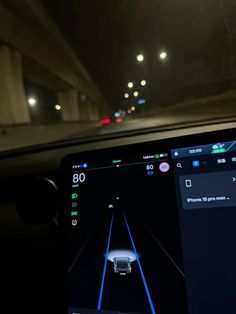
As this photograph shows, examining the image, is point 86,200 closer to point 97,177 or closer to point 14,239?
point 97,177

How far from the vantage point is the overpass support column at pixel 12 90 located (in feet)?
14.1

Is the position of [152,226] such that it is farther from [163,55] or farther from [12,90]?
[12,90]

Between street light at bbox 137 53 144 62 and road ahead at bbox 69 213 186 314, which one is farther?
street light at bbox 137 53 144 62

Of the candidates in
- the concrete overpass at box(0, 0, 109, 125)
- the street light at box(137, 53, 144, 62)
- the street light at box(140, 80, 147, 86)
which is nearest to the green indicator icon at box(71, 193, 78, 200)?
the concrete overpass at box(0, 0, 109, 125)

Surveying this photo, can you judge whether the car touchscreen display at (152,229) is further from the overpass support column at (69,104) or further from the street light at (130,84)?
the overpass support column at (69,104)

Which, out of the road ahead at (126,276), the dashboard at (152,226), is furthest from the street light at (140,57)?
the road ahead at (126,276)

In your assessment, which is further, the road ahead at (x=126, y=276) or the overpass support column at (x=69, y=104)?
the overpass support column at (x=69, y=104)

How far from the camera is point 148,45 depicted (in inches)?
176

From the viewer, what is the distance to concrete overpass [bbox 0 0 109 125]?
446 cm

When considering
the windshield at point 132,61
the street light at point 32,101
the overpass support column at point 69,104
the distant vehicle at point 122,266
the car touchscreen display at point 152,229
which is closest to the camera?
the car touchscreen display at point 152,229

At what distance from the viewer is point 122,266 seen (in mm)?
1281

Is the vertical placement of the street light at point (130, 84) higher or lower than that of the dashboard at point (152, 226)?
higher

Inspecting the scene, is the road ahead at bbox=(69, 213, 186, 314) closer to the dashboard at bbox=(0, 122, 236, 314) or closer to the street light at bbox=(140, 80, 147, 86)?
the dashboard at bbox=(0, 122, 236, 314)

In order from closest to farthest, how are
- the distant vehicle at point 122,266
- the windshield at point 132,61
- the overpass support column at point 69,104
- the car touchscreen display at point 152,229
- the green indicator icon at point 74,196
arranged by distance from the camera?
the car touchscreen display at point 152,229
the distant vehicle at point 122,266
the green indicator icon at point 74,196
the windshield at point 132,61
the overpass support column at point 69,104
